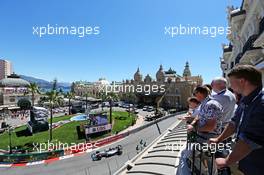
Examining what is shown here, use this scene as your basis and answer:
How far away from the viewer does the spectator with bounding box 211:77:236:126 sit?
4.76 meters

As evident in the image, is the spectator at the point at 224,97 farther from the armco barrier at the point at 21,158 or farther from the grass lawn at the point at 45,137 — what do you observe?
the grass lawn at the point at 45,137

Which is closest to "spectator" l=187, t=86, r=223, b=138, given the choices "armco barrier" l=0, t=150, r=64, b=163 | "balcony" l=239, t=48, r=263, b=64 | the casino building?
"balcony" l=239, t=48, r=263, b=64

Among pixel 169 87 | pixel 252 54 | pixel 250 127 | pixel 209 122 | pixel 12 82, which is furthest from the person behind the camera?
pixel 12 82

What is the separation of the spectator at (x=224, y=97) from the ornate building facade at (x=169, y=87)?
78.8 meters

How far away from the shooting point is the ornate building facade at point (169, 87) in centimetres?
9338

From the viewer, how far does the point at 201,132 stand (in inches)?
192

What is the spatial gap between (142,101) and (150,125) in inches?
2102

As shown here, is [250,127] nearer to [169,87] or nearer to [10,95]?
[169,87]

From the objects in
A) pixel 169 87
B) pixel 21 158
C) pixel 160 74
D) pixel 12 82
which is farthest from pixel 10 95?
pixel 21 158

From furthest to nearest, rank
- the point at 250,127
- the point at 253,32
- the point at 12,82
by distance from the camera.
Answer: the point at 12,82 < the point at 253,32 < the point at 250,127

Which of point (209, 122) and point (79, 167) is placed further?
point (79, 167)

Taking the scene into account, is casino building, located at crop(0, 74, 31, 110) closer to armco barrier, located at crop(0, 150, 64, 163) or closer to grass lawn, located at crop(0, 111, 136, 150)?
grass lawn, located at crop(0, 111, 136, 150)

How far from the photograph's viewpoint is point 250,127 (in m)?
2.72

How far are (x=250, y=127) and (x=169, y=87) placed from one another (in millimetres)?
98309
